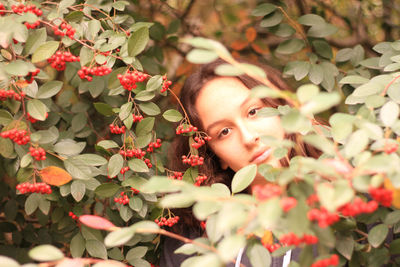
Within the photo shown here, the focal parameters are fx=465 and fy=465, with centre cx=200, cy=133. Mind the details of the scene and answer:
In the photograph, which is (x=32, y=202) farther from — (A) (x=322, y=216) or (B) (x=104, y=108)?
(A) (x=322, y=216)

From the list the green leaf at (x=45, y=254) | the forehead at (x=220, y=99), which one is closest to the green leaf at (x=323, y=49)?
the forehead at (x=220, y=99)

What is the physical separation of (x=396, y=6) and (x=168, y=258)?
1605mm

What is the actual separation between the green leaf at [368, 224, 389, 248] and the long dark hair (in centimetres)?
52

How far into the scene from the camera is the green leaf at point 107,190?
1377 mm

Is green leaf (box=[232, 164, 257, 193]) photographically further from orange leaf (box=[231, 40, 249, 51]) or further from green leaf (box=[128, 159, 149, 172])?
orange leaf (box=[231, 40, 249, 51])

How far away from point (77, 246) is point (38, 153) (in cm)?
35

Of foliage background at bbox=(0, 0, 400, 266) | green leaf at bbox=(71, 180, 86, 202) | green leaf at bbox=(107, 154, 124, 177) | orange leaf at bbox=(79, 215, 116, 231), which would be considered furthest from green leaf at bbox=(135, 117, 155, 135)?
orange leaf at bbox=(79, 215, 116, 231)

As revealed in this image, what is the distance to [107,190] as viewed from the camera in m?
1.39

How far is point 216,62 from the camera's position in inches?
67.2

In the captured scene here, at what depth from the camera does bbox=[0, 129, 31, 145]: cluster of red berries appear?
121 cm

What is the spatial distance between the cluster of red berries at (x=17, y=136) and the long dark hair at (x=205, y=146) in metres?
0.52

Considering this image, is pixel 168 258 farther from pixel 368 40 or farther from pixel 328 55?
pixel 368 40

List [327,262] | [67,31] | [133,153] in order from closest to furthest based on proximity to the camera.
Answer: [327,262] < [67,31] < [133,153]

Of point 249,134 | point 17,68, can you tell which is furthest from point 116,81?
point 249,134
